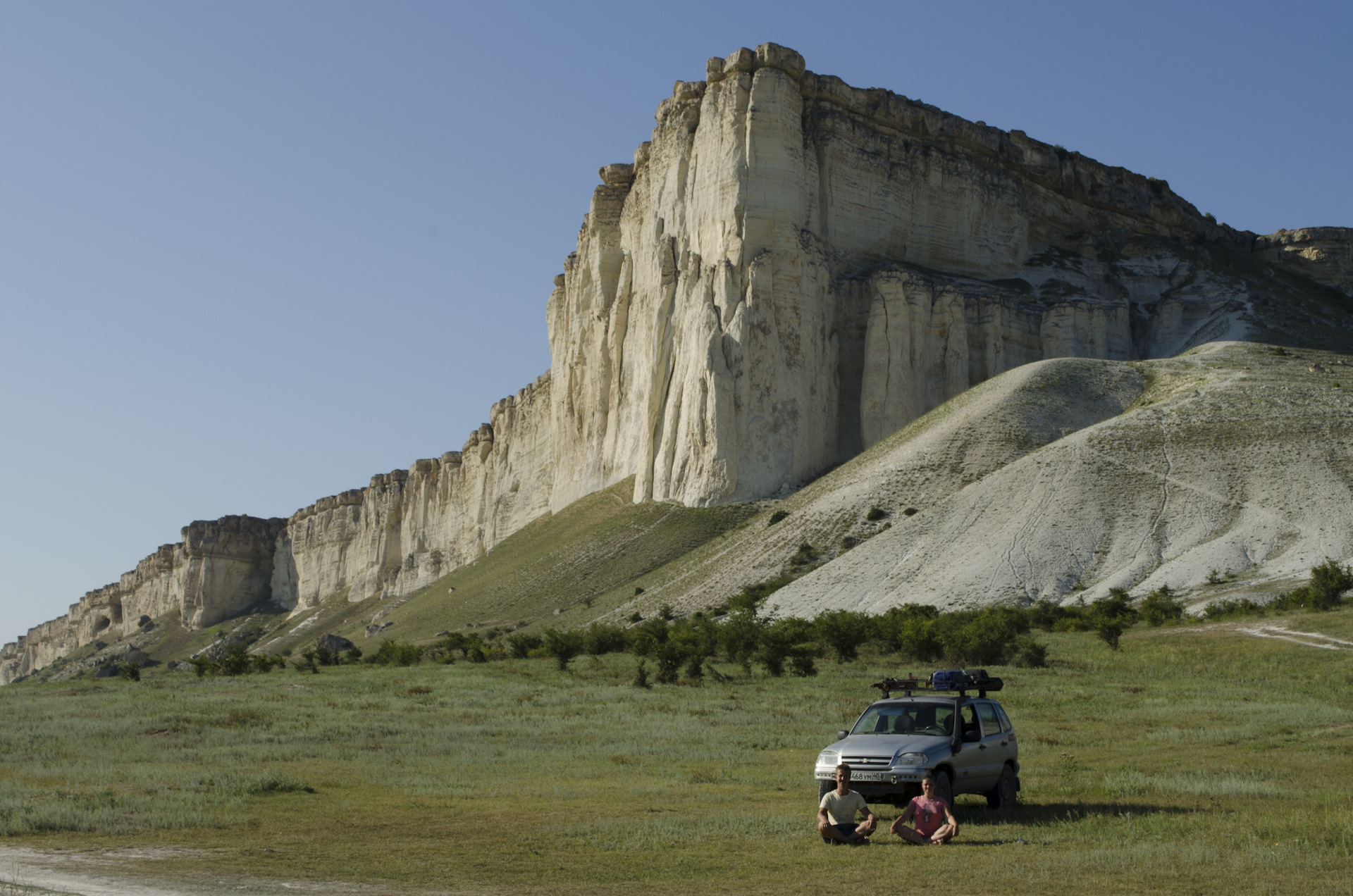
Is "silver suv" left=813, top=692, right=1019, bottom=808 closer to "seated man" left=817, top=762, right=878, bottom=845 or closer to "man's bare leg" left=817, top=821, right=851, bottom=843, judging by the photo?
"seated man" left=817, top=762, right=878, bottom=845

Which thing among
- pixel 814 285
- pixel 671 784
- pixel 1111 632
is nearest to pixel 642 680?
pixel 1111 632

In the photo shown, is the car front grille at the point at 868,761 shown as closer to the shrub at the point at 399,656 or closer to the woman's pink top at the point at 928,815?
the woman's pink top at the point at 928,815

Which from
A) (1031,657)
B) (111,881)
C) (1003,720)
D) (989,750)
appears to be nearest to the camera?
(111,881)

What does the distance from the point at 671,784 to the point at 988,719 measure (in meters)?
4.67

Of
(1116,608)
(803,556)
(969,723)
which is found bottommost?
(969,723)

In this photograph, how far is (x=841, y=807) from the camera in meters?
12.2

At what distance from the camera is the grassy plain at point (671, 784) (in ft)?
35.6

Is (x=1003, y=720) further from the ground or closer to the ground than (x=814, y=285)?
closer to the ground

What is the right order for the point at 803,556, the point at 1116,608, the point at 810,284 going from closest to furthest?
1. the point at 1116,608
2. the point at 803,556
3. the point at 810,284

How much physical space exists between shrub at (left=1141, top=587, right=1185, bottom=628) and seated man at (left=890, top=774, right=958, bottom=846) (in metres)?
27.4

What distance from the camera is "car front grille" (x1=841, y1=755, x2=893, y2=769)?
1282 centimetres

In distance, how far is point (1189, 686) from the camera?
26.7m

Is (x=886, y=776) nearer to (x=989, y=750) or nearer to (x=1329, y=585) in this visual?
(x=989, y=750)

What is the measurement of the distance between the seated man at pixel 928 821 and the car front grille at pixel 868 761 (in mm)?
546
